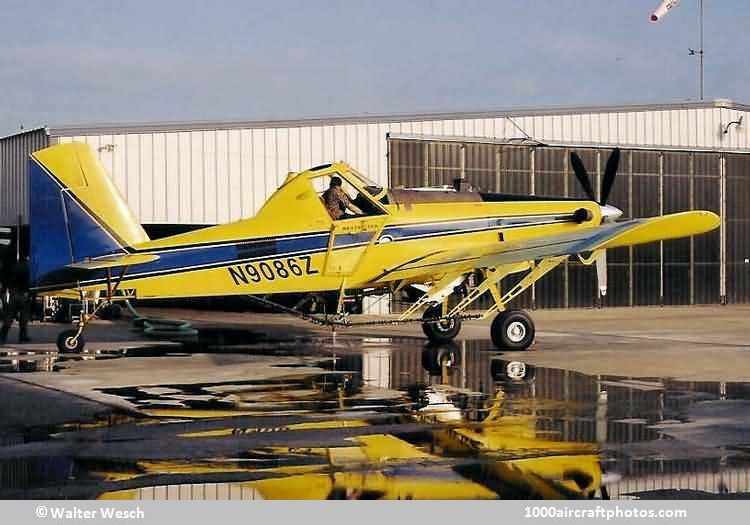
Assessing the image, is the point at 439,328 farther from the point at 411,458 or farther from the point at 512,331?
the point at 411,458

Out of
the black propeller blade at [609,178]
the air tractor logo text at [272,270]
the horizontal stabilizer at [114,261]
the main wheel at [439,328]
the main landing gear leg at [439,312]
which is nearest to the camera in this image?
the horizontal stabilizer at [114,261]

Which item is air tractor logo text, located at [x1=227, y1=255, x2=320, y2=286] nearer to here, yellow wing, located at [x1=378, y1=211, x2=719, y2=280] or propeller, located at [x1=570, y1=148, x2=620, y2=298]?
yellow wing, located at [x1=378, y1=211, x2=719, y2=280]

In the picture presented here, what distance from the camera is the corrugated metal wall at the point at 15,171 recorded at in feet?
98.8

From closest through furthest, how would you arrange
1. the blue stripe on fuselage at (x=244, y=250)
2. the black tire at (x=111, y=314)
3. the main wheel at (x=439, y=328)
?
the blue stripe on fuselage at (x=244, y=250) < the main wheel at (x=439, y=328) < the black tire at (x=111, y=314)

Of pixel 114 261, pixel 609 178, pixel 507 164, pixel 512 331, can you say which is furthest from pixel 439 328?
pixel 507 164

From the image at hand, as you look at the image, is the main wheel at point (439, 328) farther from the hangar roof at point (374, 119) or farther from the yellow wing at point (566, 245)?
the hangar roof at point (374, 119)

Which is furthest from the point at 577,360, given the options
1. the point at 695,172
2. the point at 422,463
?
the point at 695,172

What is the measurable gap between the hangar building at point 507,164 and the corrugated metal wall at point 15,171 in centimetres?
6

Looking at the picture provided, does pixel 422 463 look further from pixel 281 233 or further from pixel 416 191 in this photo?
pixel 416 191

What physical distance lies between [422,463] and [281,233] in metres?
8.80

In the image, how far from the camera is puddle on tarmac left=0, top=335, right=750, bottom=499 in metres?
7.51

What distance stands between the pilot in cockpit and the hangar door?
45.6 feet

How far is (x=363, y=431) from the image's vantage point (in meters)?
9.73

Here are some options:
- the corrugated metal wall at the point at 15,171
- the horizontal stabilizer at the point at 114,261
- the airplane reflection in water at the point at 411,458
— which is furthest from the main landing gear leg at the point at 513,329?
the corrugated metal wall at the point at 15,171
